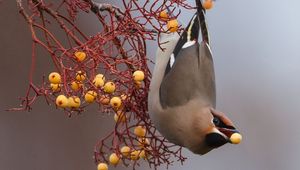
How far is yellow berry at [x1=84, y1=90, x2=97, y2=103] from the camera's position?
2326 mm

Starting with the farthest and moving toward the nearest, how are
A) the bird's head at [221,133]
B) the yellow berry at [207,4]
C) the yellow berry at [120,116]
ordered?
1. the yellow berry at [207,4]
2. the yellow berry at [120,116]
3. the bird's head at [221,133]

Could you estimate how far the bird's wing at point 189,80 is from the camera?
274cm

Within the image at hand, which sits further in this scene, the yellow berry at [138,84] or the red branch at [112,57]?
the yellow berry at [138,84]

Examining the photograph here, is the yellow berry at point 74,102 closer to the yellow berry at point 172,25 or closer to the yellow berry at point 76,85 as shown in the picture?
the yellow berry at point 76,85

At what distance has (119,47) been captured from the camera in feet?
8.15

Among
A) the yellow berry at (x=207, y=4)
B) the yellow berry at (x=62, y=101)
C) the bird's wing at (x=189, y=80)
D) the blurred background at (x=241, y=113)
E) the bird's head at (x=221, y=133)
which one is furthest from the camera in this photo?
the blurred background at (x=241, y=113)

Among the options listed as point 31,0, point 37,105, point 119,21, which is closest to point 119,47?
point 119,21

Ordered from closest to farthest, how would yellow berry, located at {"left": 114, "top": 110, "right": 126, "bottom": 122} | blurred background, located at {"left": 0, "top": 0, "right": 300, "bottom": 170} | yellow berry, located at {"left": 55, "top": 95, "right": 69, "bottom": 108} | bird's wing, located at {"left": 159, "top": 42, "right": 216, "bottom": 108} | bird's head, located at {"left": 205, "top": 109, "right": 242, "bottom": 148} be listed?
yellow berry, located at {"left": 55, "top": 95, "right": 69, "bottom": 108}, bird's head, located at {"left": 205, "top": 109, "right": 242, "bottom": 148}, yellow berry, located at {"left": 114, "top": 110, "right": 126, "bottom": 122}, bird's wing, located at {"left": 159, "top": 42, "right": 216, "bottom": 108}, blurred background, located at {"left": 0, "top": 0, "right": 300, "bottom": 170}

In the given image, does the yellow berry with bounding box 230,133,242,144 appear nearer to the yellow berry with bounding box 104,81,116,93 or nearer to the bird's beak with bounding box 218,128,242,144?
the bird's beak with bounding box 218,128,242,144

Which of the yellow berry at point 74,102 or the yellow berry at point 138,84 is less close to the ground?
the yellow berry at point 138,84

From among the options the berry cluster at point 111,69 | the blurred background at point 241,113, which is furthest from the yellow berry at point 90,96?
the blurred background at point 241,113

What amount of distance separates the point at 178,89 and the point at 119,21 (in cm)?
38

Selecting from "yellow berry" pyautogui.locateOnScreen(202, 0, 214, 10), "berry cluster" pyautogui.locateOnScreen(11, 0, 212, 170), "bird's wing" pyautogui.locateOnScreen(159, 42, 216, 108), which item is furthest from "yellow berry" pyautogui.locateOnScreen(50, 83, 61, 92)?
"yellow berry" pyautogui.locateOnScreen(202, 0, 214, 10)

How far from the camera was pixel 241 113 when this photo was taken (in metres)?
4.76
